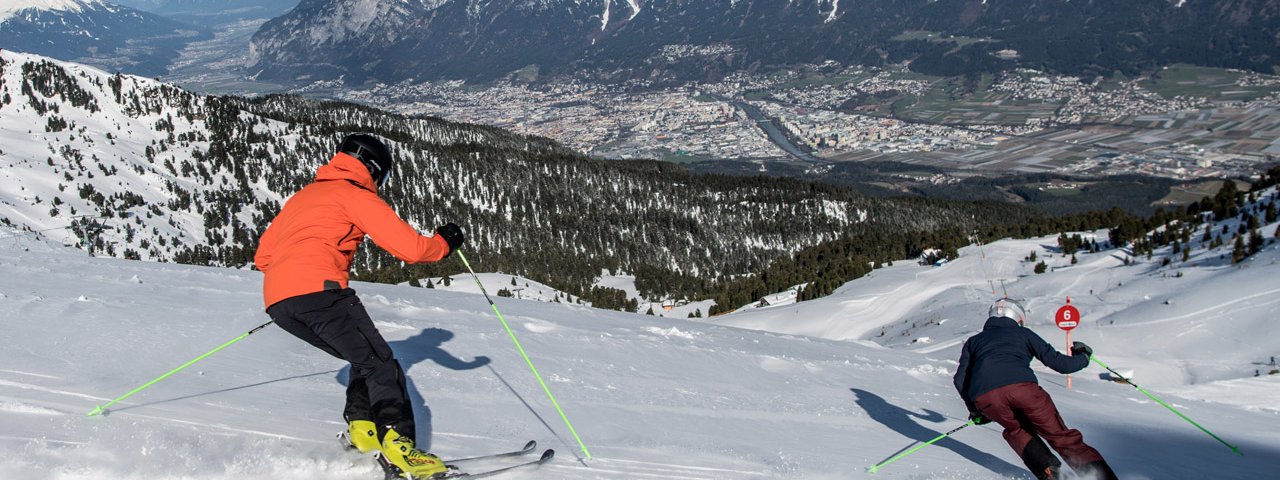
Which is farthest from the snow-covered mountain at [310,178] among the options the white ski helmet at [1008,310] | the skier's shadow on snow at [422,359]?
the white ski helmet at [1008,310]

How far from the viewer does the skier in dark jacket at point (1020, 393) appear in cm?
732

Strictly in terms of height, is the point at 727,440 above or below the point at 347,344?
below

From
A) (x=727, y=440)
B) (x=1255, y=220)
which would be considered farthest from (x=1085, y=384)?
(x=1255, y=220)

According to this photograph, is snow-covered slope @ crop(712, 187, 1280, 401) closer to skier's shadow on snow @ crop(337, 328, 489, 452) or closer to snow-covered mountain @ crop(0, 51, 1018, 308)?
skier's shadow on snow @ crop(337, 328, 489, 452)

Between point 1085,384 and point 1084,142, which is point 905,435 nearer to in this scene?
point 1085,384

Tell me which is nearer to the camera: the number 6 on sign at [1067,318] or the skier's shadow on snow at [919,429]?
the skier's shadow on snow at [919,429]

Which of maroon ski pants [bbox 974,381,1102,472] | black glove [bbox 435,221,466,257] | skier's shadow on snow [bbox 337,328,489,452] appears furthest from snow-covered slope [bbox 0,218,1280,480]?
black glove [bbox 435,221,466,257]

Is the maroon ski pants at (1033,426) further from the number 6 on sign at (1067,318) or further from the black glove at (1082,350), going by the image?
the number 6 on sign at (1067,318)

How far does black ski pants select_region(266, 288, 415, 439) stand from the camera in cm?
628

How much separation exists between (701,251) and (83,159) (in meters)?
75.4

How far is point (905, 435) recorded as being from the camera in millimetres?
9625

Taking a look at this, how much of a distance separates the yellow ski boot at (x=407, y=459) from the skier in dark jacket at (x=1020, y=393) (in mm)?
5037

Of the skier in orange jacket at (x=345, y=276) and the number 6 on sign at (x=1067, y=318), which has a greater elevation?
the skier in orange jacket at (x=345, y=276)

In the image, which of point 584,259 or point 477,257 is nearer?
point 477,257
